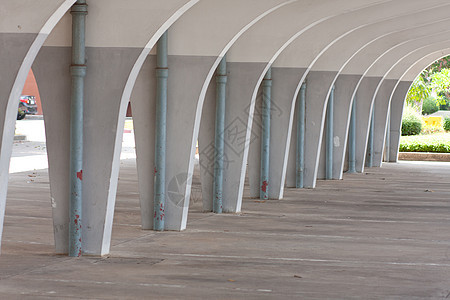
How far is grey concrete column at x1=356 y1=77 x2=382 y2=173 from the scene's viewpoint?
23.8m

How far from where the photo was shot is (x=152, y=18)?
9.12 meters

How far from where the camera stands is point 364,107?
23797 millimetres

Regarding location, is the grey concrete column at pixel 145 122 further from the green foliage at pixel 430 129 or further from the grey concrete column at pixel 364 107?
the green foliage at pixel 430 129

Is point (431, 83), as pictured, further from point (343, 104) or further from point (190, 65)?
point (190, 65)

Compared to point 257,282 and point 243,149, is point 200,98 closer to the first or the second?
point 243,149

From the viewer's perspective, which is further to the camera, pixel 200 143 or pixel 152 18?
pixel 200 143

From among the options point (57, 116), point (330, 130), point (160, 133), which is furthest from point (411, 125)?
point (57, 116)

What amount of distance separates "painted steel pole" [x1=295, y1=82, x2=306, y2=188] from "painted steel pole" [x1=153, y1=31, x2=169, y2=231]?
7.23 meters

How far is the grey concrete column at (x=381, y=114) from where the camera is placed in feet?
87.0

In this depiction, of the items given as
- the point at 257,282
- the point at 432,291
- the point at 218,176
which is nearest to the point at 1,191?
the point at 257,282

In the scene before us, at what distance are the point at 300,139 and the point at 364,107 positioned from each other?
6262mm

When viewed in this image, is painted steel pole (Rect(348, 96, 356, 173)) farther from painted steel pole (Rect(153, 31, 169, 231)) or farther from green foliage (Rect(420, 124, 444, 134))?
green foliage (Rect(420, 124, 444, 134))

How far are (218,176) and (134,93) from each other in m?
2.69

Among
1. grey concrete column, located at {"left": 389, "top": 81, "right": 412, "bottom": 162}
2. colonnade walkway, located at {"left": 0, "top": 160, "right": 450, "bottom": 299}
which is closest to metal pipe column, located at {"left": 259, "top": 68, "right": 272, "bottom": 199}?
colonnade walkway, located at {"left": 0, "top": 160, "right": 450, "bottom": 299}
